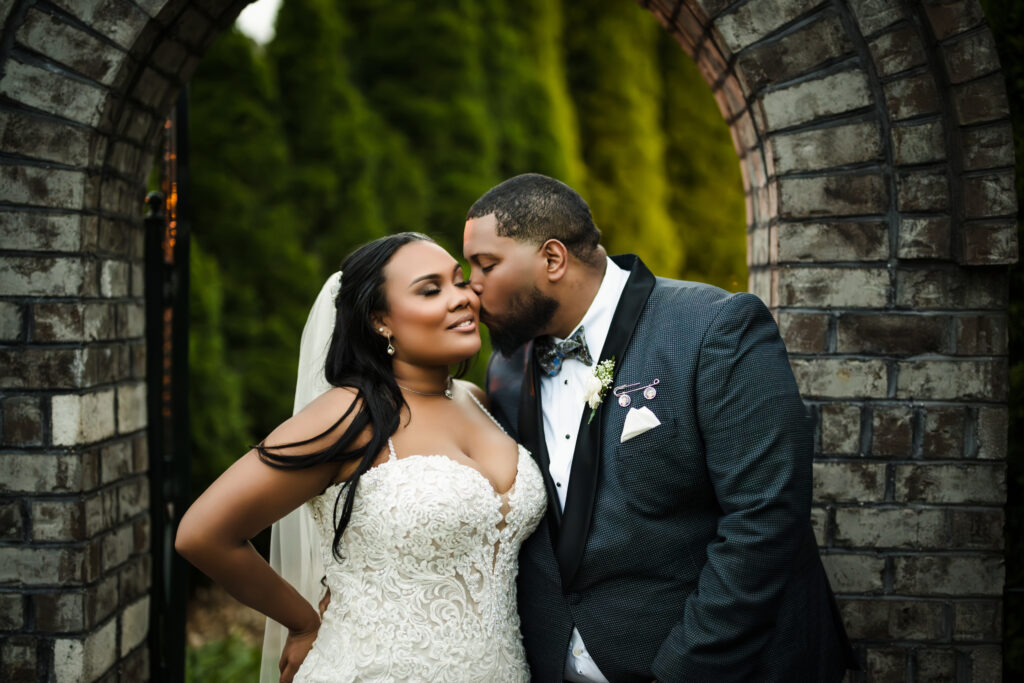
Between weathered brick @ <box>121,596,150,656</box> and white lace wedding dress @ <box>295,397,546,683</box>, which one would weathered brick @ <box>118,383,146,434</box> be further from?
white lace wedding dress @ <box>295,397,546,683</box>

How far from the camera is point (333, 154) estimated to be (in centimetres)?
623

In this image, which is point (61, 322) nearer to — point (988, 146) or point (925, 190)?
point (925, 190)

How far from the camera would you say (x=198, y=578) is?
233 inches

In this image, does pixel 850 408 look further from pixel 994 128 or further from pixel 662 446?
pixel 994 128

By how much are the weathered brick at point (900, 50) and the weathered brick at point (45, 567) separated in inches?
115

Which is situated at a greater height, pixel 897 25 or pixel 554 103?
pixel 554 103

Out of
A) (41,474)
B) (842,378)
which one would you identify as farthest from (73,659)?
(842,378)

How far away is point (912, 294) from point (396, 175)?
4712mm

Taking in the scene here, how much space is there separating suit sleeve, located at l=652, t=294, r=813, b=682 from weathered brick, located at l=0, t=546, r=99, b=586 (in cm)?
184

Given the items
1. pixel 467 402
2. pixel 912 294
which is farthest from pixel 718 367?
pixel 467 402

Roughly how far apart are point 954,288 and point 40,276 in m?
2.86

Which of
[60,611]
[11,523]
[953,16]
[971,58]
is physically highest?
[953,16]

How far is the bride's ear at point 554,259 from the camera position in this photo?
2574 mm

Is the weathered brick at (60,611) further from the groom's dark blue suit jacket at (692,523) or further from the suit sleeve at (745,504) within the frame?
the suit sleeve at (745,504)
